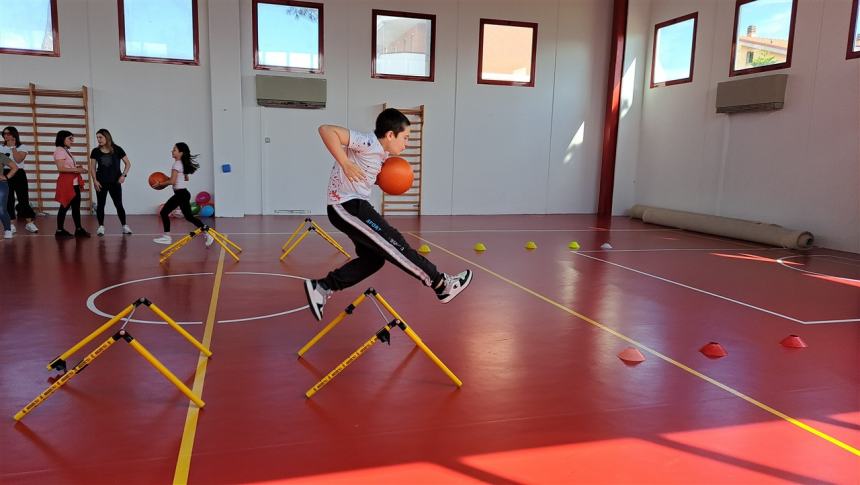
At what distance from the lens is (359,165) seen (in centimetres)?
385

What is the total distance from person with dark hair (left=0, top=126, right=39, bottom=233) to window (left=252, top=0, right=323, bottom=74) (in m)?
5.01

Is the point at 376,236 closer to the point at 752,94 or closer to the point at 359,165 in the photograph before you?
the point at 359,165

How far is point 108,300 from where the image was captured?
202 inches

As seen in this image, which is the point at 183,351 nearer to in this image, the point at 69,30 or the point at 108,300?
the point at 108,300

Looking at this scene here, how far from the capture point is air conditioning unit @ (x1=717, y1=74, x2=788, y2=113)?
35.0ft

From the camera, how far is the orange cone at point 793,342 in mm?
4303

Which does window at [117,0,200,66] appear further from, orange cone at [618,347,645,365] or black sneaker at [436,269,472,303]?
orange cone at [618,347,645,365]

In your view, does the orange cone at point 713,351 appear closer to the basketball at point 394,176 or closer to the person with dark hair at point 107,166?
the basketball at point 394,176

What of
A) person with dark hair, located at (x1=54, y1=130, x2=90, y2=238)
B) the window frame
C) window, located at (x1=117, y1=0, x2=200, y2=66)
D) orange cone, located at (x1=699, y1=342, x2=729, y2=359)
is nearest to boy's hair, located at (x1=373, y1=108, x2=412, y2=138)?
orange cone, located at (x1=699, y1=342, x2=729, y2=359)

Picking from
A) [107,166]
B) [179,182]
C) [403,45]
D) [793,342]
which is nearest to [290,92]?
[403,45]

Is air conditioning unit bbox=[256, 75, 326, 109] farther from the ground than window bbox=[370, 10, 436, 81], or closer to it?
closer to it

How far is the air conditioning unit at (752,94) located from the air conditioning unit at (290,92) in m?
8.42

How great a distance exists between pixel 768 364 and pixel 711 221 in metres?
8.39

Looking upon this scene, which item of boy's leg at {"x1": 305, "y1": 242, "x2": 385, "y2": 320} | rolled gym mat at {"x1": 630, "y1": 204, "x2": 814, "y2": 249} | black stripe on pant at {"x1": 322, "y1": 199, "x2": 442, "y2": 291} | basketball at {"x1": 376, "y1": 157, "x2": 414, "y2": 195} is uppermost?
basketball at {"x1": 376, "y1": 157, "x2": 414, "y2": 195}
